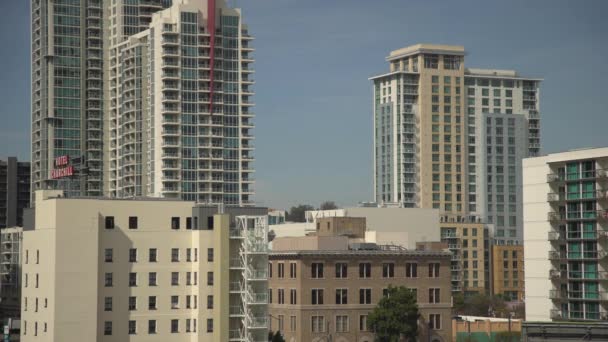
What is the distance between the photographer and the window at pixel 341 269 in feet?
556

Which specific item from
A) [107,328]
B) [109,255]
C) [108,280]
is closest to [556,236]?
[109,255]

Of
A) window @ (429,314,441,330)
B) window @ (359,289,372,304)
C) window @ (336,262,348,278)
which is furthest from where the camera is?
window @ (429,314,441,330)

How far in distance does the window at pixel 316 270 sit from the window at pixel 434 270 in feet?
57.6

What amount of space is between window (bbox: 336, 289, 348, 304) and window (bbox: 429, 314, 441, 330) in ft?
43.2

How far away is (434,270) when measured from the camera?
575 ft

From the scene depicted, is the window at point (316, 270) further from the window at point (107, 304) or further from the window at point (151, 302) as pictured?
the window at point (107, 304)

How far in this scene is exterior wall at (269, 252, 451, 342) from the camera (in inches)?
6565

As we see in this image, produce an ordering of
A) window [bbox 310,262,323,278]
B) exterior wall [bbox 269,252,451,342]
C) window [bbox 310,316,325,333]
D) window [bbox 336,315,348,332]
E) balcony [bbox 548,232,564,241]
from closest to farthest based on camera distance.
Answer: balcony [bbox 548,232,564,241], window [bbox 310,316,325,333], exterior wall [bbox 269,252,451,342], window [bbox 310,262,323,278], window [bbox 336,315,348,332]

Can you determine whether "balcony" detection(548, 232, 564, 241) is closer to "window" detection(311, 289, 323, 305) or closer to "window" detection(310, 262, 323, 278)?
"window" detection(310, 262, 323, 278)

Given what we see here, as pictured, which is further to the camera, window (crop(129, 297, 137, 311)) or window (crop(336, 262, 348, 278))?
window (crop(336, 262, 348, 278))

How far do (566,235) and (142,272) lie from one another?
52496mm

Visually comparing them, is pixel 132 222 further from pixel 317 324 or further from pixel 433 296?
pixel 433 296

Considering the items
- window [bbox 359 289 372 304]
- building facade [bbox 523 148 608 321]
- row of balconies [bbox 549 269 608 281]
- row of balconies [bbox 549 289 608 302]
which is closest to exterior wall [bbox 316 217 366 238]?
window [bbox 359 289 372 304]

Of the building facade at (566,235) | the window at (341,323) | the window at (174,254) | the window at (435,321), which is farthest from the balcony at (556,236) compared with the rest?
the window at (174,254)
